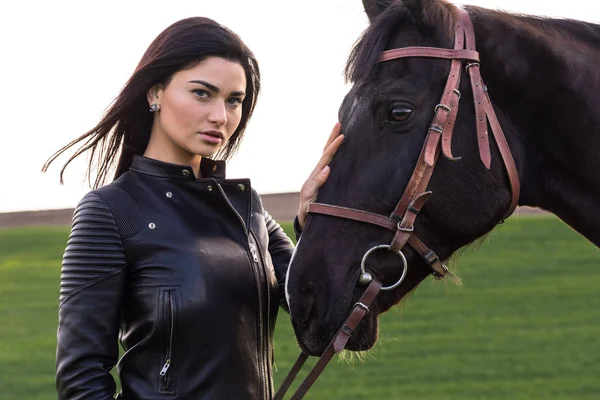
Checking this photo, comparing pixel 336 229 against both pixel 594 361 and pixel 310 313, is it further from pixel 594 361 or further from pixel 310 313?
pixel 594 361

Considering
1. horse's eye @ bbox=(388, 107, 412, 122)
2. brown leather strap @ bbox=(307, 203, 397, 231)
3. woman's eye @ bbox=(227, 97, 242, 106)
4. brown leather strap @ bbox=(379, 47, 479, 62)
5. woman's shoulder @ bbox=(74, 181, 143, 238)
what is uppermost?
brown leather strap @ bbox=(379, 47, 479, 62)

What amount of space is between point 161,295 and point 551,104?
123 centimetres

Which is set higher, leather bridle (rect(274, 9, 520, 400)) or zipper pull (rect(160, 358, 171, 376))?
leather bridle (rect(274, 9, 520, 400))

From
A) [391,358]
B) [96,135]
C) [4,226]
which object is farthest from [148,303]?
[4,226]

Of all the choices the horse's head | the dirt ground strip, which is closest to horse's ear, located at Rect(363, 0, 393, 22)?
the horse's head

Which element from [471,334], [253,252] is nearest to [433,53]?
[253,252]

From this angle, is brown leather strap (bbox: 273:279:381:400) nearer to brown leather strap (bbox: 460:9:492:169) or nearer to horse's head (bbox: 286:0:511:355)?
horse's head (bbox: 286:0:511:355)

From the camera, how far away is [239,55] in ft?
9.59

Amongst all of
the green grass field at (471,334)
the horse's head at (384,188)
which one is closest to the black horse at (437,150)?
the horse's head at (384,188)

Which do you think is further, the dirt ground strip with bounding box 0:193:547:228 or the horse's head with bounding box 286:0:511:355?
the dirt ground strip with bounding box 0:193:547:228

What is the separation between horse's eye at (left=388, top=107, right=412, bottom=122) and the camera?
267 cm

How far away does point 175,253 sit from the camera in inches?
106

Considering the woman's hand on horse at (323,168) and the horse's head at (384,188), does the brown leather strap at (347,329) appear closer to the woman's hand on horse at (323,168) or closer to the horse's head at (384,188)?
the horse's head at (384,188)

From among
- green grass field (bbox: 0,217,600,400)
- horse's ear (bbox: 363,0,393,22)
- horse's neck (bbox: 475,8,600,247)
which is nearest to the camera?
horse's neck (bbox: 475,8,600,247)
